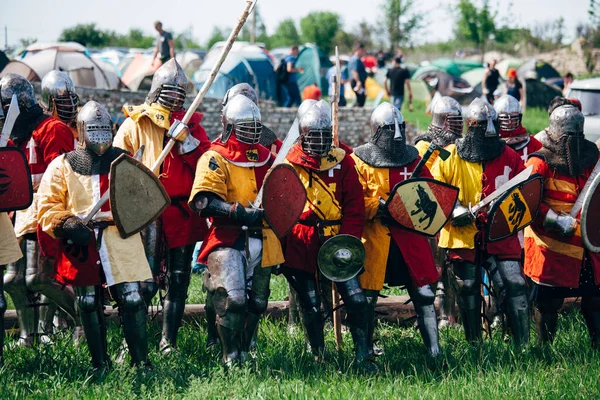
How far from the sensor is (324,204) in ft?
21.3

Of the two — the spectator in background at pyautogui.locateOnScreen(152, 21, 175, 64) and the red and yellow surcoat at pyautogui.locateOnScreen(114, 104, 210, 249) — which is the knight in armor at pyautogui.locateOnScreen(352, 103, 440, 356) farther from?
the spectator in background at pyautogui.locateOnScreen(152, 21, 175, 64)

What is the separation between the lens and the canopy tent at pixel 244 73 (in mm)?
21703

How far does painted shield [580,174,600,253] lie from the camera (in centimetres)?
659

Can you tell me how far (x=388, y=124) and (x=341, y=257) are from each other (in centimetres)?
106

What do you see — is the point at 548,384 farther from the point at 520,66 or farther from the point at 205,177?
the point at 520,66

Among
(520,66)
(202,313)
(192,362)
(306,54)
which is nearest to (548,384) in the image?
(192,362)

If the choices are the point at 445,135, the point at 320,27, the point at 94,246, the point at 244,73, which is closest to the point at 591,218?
the point at 445,135

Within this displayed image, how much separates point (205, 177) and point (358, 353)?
155cm

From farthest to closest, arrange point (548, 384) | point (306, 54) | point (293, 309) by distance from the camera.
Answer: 1. point (306, 54)
2. point (293, 309)
3. point (548, 384)

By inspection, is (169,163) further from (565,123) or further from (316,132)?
(565,123)

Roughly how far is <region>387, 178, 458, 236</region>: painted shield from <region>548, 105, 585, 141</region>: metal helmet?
0.95 m

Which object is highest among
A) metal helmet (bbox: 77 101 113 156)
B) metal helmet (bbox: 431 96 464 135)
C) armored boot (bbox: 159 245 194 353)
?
metal helmet (bbox: 77 101 113 156)

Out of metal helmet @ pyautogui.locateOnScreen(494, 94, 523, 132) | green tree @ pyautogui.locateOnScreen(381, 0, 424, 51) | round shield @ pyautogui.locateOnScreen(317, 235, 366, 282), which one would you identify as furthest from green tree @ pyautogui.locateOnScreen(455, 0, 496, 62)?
round shield @ pyautogui.locateOnScreen(317, 235, 366, 282)

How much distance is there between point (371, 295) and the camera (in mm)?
6711
